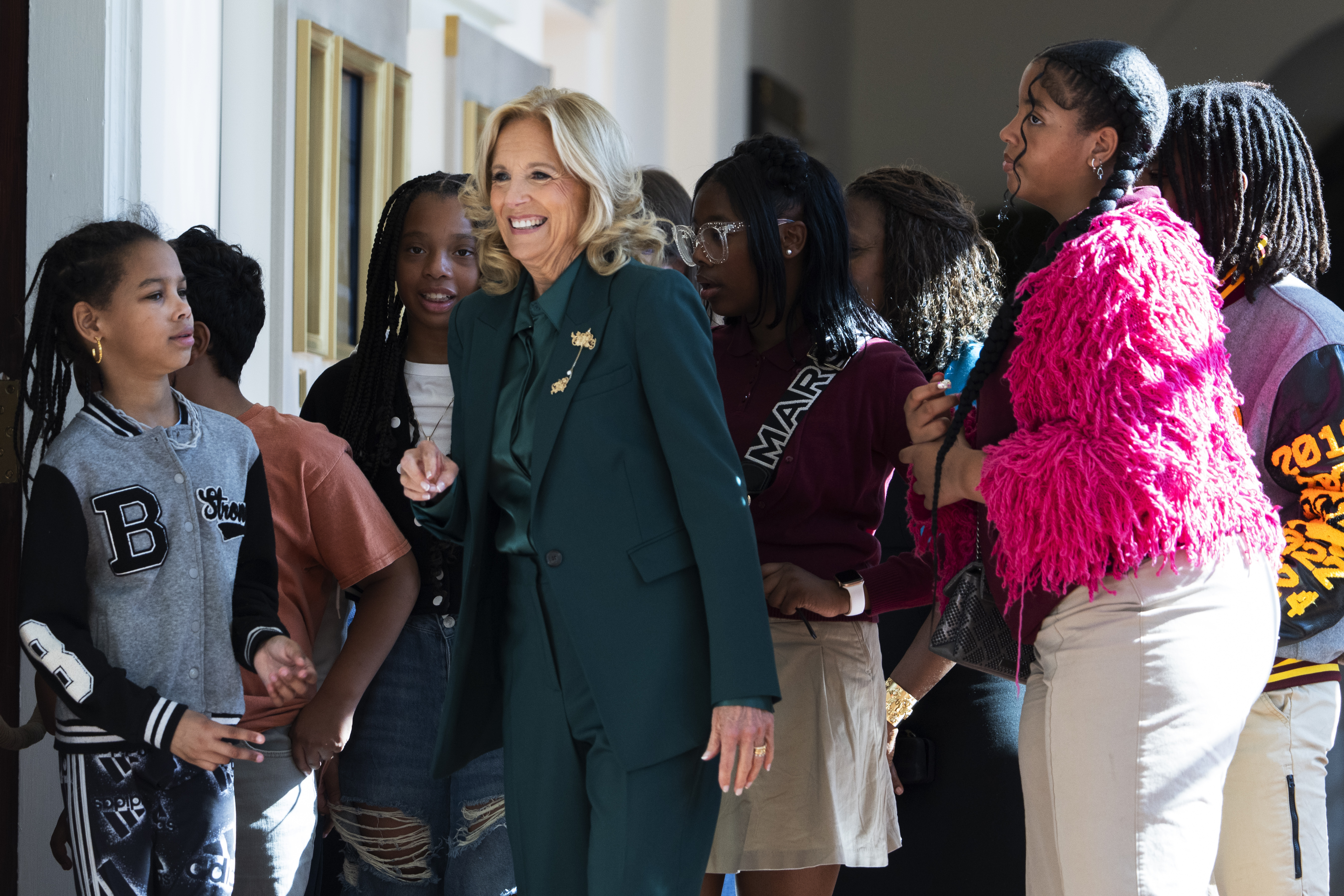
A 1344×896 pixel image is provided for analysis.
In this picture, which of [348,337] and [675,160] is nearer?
[348,337]

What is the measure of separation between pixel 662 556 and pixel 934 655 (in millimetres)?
962

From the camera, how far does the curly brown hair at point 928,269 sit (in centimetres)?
291

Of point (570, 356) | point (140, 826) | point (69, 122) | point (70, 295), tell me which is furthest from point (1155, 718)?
point (69, 122)

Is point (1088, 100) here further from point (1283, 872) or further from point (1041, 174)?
point (1283, 872)

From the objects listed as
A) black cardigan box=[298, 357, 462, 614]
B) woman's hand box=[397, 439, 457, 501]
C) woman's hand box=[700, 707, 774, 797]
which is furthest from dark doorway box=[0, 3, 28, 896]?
woman's hand box=[700, 707, 774, 797]

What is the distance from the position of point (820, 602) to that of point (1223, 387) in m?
0.77

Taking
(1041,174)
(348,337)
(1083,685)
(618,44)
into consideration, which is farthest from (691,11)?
(1083,685)

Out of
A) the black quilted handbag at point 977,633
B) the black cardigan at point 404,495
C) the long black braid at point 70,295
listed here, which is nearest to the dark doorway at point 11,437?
the long black braid at point 70,295

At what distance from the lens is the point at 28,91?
287 centimetres

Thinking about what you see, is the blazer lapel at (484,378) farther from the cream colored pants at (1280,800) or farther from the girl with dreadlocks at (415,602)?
the cream colored pants at (1280,800)

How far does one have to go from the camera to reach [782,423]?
236cm

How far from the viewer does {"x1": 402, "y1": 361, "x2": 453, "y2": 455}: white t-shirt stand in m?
2.65

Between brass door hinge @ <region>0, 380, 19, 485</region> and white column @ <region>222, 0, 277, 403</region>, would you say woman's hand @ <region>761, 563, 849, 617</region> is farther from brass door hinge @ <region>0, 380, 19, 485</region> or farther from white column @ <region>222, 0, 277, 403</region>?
white column @ <region>222, 0, 277, 403</region>

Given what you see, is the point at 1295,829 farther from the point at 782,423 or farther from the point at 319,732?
the point at 319,732
